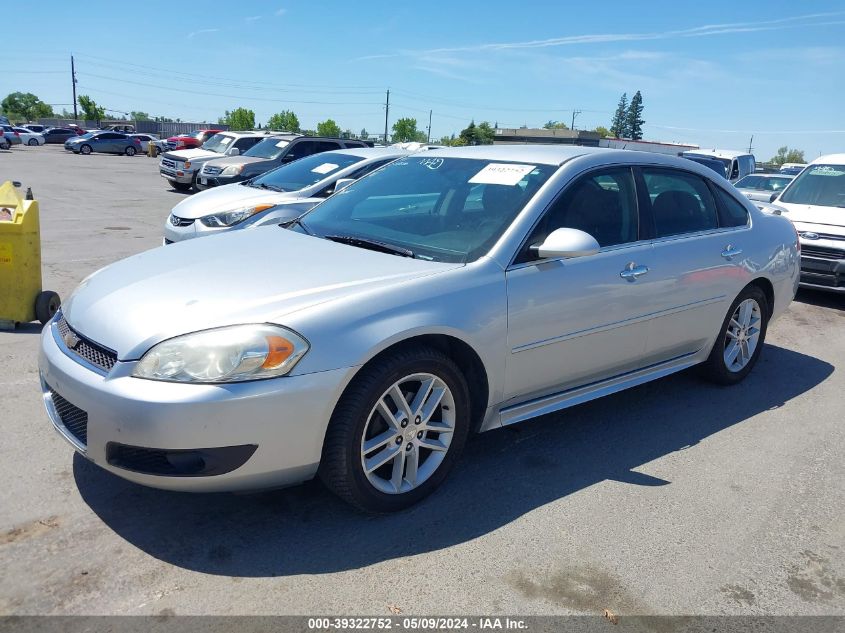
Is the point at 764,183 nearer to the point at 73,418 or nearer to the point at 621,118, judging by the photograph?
the point at 73,418

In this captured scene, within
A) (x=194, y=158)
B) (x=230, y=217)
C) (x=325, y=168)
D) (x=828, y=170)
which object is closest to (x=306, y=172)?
(x=325, y=168)

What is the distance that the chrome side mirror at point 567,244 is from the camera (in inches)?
139

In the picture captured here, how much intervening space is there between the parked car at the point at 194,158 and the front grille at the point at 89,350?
1578 cm

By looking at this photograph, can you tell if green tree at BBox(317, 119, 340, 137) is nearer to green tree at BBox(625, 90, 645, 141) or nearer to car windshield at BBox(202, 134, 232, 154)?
green tree at BBox(625, 90, 645, 141)

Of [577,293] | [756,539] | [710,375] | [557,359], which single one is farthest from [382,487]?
[710,375]

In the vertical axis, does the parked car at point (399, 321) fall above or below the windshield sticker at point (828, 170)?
below

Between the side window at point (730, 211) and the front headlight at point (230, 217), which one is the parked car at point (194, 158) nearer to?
the front headlight at point (230, 217)

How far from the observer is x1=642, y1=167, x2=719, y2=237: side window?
14.6ft

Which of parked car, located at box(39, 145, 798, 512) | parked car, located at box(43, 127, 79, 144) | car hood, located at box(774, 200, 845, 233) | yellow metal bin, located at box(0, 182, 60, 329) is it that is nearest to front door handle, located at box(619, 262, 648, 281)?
parked car, located at box(39, 145, 798, 512)

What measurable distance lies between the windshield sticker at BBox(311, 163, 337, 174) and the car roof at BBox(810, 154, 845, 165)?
6577 millimetres

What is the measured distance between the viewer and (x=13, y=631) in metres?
2.40

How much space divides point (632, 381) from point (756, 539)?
4.16 feet

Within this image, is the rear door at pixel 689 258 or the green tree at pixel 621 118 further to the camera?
the green tree at pixel 621 118

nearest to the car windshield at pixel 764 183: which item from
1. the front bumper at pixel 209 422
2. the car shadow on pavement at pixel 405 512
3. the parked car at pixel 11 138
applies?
the car shadow on pavement at pixel 405 512
